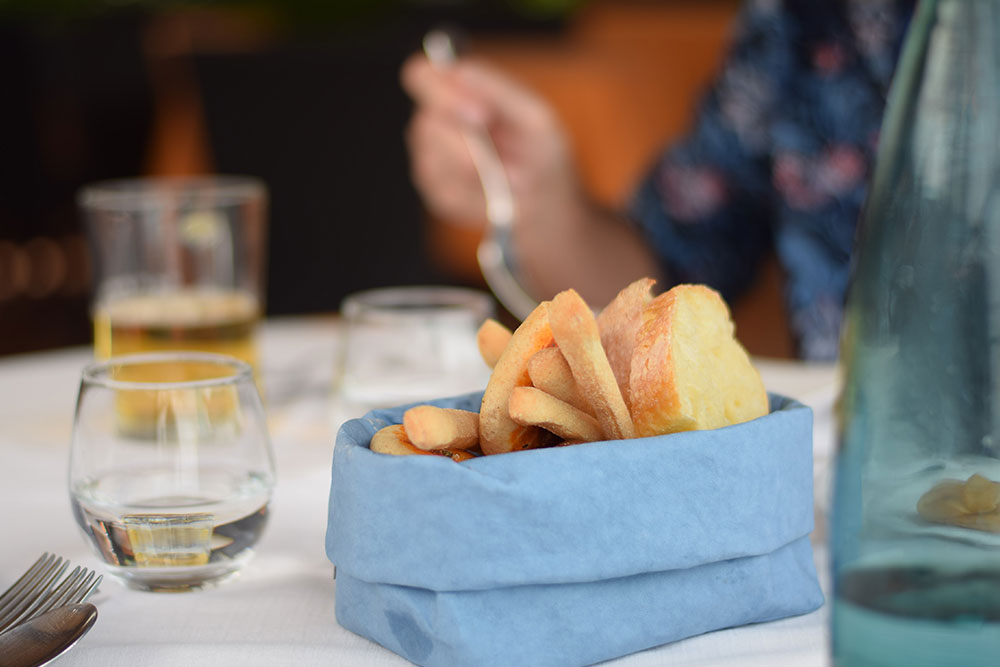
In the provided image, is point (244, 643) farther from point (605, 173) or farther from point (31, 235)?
point (31, 235)

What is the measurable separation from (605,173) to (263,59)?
31.9 inches

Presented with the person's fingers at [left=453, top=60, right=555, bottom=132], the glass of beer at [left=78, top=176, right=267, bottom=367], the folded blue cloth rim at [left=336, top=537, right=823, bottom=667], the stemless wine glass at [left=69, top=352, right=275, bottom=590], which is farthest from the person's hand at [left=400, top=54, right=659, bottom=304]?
the folded blue cloth rim at [left=336, top=537, right=823, bottom=667]

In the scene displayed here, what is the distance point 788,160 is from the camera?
5.31 feet

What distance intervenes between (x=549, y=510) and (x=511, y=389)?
0.05 meters

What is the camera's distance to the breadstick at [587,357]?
44 cm

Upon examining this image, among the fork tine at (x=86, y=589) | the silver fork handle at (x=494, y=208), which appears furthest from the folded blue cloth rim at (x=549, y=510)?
the silver fork handle at (x=494, y=208)

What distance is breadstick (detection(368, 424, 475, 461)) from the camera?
0.46 m

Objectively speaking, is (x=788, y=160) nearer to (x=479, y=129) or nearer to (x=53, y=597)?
(x=479, y=129)

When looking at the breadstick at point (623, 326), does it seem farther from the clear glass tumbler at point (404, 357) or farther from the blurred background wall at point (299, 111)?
the blurred background wall at point (299, 111)

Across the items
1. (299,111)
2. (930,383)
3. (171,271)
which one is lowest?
(299,111)

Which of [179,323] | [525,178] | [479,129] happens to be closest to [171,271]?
[179,323]

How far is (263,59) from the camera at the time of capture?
2.82 m

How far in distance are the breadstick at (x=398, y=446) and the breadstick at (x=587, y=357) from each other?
55 millimetres

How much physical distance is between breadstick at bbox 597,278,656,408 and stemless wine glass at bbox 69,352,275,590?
175mm
